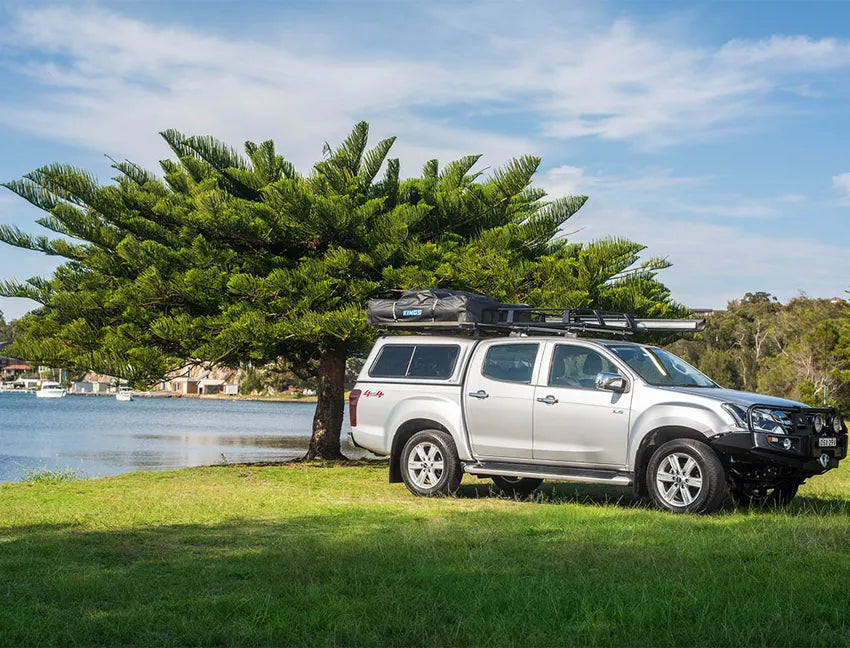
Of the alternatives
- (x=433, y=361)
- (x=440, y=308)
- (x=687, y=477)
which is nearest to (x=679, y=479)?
(x=687, y=477)

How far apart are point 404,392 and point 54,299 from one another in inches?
337

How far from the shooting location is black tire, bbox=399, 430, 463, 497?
11.8 m

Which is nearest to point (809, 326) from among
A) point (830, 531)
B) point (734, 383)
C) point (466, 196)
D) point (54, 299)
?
point (734, 383)

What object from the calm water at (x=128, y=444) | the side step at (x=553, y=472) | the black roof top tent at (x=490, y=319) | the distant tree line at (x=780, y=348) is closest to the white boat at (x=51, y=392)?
the calm water at (x=128, y=444)

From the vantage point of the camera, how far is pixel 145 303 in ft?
58.7

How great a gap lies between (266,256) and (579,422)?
369 inches

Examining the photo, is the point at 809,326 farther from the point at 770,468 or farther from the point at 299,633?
the point at 299,633

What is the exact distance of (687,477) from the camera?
401 inches

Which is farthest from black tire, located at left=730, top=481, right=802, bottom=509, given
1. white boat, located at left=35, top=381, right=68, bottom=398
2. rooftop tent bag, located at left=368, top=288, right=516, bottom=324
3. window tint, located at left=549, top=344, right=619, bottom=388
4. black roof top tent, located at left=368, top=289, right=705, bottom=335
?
white boat, located at left=35, top=381, right=68, bottom=398

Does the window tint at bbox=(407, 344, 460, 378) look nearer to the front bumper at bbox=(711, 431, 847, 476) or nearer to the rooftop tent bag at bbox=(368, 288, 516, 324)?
the rooftop tent bag at bbox=(368, 288, 516, 324)

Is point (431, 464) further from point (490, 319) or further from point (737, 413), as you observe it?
point (737, 413)

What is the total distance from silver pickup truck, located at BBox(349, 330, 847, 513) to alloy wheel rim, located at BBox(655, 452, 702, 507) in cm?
1

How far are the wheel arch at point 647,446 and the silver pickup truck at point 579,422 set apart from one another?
14mm

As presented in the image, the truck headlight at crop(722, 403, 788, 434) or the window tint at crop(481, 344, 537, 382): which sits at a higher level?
the window tint at crop(481, 344, 537, 382)
